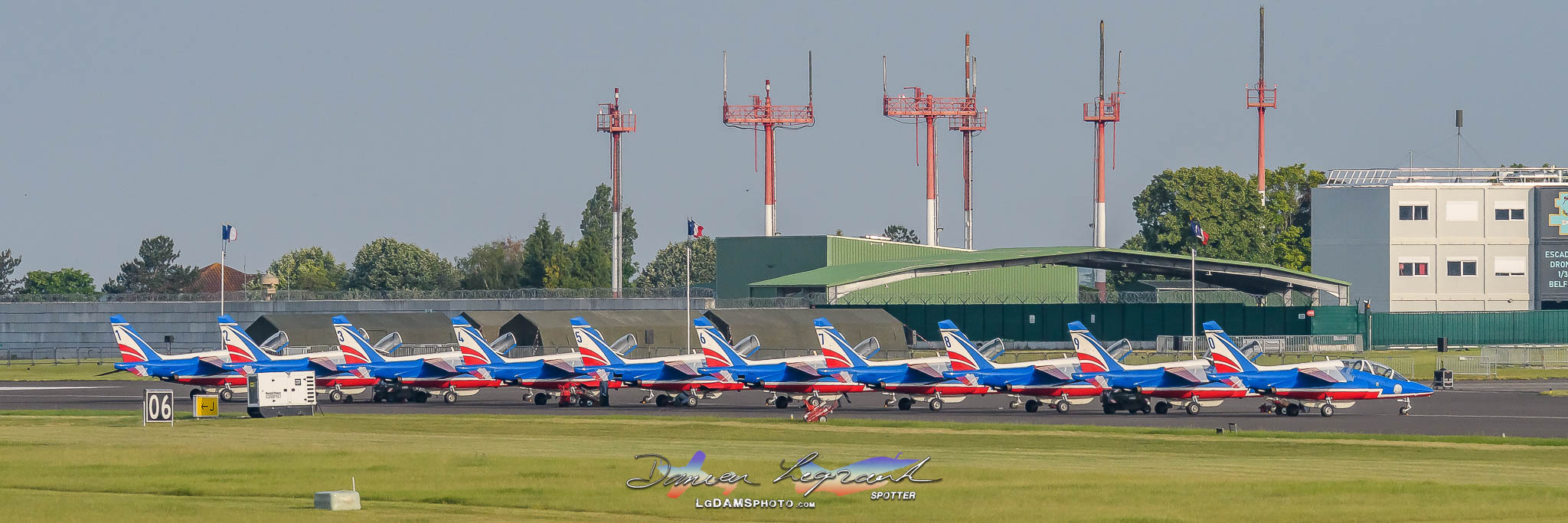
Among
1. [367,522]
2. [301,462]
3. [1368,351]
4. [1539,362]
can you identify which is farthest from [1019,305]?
[367,522]

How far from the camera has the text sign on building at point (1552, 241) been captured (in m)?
109

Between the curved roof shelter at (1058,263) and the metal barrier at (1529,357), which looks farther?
the curved roof shelter at (1058,263)

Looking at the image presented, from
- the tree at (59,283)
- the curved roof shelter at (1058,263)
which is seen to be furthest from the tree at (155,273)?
the curved roof shelter at (1058,263)

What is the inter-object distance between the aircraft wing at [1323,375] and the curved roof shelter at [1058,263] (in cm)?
5126

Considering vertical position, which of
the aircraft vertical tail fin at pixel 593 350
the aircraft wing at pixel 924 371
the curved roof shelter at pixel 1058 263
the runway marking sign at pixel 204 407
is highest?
the curved roof shelter at pixel 1058 263

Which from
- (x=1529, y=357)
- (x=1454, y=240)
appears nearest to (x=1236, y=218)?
(x=1454, y=240)

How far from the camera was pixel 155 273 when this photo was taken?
184m

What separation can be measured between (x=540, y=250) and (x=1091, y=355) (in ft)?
338

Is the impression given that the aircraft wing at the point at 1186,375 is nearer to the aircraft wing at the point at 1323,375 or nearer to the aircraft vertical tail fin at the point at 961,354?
the aircraft wing at the point at 1323,375

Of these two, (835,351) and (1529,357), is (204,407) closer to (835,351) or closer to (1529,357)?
(835,351)

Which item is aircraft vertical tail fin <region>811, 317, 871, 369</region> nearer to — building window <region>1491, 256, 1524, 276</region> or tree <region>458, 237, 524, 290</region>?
building window <region>1491, 256, 1524, 276</region>

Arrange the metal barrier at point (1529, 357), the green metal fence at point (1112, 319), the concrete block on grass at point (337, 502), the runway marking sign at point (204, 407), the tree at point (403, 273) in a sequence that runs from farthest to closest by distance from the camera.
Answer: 1. the tree at point (403, 273)
2. the green metal fence at point (1112, 319)
3. the metal barrier at point (1529, 357)
4. the runway marking sign at point (204, 407)
5. the concrete block on grass at point (337, 502)

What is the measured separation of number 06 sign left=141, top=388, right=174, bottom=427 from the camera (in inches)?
1864

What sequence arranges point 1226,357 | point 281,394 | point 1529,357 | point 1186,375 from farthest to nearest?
point 1529,357, point 1226,357, point 1186,375, point 281,394
